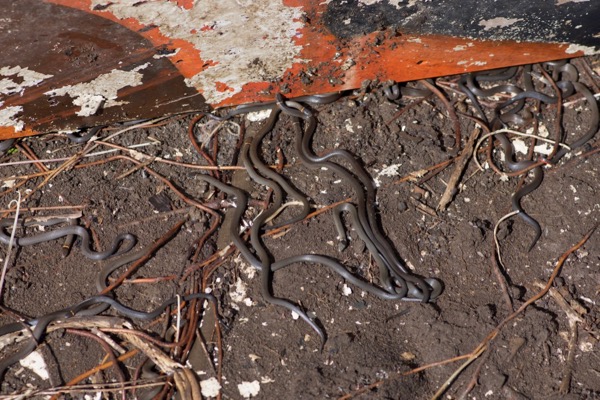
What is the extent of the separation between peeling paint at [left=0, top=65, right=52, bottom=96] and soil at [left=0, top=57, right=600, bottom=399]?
0.57m

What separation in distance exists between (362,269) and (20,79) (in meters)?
2.09

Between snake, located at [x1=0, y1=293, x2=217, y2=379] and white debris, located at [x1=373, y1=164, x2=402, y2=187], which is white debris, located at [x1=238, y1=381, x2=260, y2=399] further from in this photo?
white debris, located at [x1=373, y1=164, x2=402, y2=187]

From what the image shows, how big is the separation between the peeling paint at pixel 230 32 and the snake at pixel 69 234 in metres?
0.99

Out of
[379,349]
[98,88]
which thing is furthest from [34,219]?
[379,349]

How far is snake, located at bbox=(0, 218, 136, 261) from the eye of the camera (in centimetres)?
330

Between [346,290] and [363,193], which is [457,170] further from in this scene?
[346,290]

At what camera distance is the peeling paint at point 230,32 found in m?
2.96

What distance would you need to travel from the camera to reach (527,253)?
3.10 metres

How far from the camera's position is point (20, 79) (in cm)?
317

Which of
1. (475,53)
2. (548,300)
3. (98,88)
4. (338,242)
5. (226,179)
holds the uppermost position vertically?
(98,88)

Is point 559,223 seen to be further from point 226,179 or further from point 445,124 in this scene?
point 226,179

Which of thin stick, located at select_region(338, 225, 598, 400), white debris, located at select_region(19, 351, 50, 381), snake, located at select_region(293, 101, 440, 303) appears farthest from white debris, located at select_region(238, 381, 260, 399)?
white debris, located at select_region(19, 351, 50, 381)

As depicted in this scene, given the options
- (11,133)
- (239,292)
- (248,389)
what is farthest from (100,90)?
(248,389)

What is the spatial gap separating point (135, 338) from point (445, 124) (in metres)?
2.14
